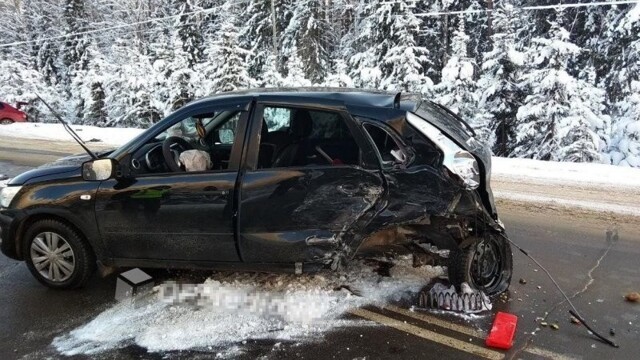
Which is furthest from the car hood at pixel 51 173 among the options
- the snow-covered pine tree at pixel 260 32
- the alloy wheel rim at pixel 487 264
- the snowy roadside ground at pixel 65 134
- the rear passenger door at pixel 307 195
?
the snow-covered pine tree at pixel 260 32

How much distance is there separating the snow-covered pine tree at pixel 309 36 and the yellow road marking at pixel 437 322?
25.9 m

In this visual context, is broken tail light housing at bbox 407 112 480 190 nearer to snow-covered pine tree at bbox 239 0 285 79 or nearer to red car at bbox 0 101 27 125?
red car at bbox 0 101 27 125

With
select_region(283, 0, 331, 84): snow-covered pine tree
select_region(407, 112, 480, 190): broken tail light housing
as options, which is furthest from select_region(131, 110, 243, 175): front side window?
select_region(283, 0, 331, 84): snow-covered pine tree

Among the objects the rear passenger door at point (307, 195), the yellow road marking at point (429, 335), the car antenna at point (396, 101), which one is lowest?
the yellow road marking at point (429, 335)

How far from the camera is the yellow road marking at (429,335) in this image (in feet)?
11.6

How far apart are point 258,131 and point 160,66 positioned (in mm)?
26250

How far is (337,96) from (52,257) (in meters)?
2.90

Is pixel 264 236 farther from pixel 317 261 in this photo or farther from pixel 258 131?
pixel 258 131

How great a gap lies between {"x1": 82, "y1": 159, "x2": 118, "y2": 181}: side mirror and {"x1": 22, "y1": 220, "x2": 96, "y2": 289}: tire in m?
0.58

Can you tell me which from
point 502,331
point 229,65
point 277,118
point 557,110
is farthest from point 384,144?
point 229,65

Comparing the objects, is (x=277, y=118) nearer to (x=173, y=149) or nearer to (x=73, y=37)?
(x=173, y=149)

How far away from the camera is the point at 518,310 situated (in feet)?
13.6

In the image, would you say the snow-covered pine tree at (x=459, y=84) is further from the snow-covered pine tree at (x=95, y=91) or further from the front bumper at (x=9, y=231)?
the snow-covered pine tree at (x=95, y=91)

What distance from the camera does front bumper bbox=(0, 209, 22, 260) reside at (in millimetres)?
4504
